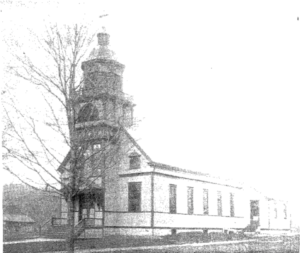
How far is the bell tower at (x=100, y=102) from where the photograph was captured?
508 inches

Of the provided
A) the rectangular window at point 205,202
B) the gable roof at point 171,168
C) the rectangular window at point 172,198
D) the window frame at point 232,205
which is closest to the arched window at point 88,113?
the gable roof at point 171,168

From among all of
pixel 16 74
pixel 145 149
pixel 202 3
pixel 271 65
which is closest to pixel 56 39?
pixel 16 74

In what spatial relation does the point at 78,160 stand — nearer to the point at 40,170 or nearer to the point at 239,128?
the point at 40,170

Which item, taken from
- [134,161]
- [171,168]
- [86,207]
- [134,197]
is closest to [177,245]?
[134,197]

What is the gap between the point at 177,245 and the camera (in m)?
19.3

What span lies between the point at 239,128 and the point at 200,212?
12103 millimetres

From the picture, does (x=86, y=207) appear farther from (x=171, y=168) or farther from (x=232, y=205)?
(x=232, y=205)

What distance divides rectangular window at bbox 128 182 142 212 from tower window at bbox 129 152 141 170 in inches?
35.9

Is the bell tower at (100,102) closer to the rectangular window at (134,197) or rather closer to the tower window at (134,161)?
the tower window at (134,161)

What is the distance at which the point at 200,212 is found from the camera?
26.9 m

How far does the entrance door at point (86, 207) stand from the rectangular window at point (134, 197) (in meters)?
2.25

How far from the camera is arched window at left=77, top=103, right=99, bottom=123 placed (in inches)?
504

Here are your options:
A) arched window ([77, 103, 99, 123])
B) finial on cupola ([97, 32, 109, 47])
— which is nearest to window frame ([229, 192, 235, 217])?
finial on cupola ([97, 32, 109, 47])

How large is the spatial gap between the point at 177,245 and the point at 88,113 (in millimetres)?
8733
